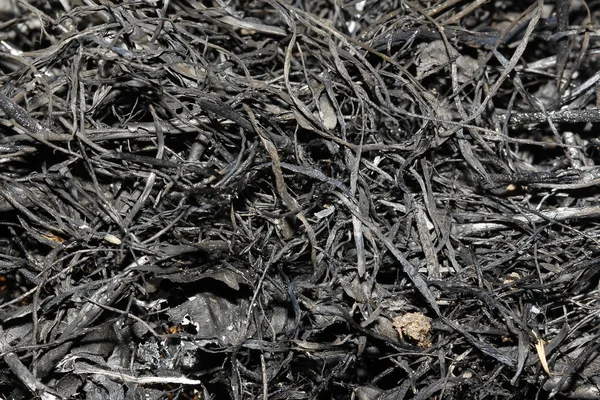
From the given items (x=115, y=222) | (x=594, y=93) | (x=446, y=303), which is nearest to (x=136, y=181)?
(x=115, y=222)

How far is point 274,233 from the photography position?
949 millimetres

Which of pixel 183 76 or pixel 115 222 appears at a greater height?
pixel 183 76

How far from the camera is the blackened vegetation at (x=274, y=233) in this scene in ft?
2.94

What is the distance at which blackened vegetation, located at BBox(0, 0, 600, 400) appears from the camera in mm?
896

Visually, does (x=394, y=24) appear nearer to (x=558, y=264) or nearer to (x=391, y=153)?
(x=391, y=153)

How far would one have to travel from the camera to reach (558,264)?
3.14 feet

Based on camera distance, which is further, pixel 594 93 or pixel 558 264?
pixel 594 93

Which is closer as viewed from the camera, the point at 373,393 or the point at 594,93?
the point at 373,393

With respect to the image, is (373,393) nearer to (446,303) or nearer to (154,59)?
(446,303)

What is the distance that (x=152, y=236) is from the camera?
0.92 metres

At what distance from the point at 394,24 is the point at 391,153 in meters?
0.22

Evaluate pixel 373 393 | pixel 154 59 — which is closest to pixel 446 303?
pixel 373 393

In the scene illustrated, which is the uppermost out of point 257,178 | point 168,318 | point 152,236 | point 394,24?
point 394,24

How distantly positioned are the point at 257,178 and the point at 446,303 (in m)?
0.33
